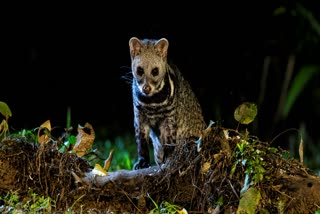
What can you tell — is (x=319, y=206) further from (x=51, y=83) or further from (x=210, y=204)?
(x=51, y=83)

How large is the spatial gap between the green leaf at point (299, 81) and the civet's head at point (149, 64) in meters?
3.87

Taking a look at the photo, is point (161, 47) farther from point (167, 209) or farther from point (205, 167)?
point (167, 209)

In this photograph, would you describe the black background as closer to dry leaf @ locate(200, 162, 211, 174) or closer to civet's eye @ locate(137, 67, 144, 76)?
civet's eye @ locate(137, 67, 144, 76)

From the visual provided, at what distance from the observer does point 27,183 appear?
5848mm

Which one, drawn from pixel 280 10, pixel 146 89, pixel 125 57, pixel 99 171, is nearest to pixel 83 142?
pixel 99 171

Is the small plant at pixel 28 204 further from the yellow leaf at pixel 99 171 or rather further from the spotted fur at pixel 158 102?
the spotted fur at pixel 158 102

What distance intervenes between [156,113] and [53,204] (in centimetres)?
225

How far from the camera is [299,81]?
1114 cm

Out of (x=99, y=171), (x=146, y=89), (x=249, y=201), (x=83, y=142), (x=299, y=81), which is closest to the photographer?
(x=249, y=201)

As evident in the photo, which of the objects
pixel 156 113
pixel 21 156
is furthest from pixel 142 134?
pixel 21 156

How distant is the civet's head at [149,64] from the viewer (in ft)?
24.5

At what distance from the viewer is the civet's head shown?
295 inches

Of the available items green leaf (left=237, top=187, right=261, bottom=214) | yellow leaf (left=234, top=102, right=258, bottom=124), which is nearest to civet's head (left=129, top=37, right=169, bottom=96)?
yellow leaf (left=234, top=102, right=258, bottom=124)

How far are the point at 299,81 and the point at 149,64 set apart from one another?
410 cm
